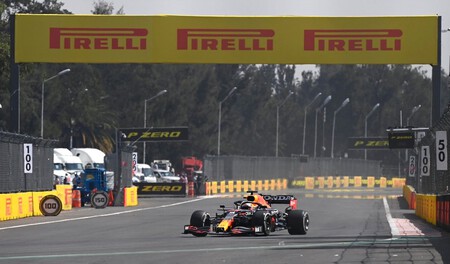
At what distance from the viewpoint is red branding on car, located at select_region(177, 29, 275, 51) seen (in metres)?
36.7

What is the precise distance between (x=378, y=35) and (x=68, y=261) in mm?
19862

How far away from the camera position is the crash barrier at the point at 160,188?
6512cm

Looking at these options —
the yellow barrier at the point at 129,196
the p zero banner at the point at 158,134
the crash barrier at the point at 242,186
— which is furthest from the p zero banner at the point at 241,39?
the crash barrier at the point at 242,186

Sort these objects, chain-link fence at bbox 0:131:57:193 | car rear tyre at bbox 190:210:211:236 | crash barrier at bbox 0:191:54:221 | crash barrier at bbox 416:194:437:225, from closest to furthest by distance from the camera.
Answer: car rear tyre at bbox 190:210:211:236 → crash barrier at bbox 416:194:437:225 → crash barrier at bbox 0:191:54:221 → chain-link fence at bbox 0:131:57:193

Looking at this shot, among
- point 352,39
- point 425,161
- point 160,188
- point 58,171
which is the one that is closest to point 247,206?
point 352,39

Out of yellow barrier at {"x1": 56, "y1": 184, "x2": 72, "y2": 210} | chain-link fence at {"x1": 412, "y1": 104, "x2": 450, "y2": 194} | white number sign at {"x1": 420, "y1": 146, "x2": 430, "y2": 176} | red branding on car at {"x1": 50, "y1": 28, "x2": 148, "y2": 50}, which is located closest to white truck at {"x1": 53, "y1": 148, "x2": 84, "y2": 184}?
yellow barrier at {"x1": 56, "y1": 184, "x2": 72, "y2": 210}

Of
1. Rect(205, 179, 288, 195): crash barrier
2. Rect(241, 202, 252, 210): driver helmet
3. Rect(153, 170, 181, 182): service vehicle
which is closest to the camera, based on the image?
Rect(241, 202, 252, 210): driver helmet

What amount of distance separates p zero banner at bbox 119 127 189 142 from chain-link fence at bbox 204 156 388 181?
1137cm

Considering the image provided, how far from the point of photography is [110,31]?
37.0 metres

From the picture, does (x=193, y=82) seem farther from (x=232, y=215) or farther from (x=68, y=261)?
(x=68, y=261)

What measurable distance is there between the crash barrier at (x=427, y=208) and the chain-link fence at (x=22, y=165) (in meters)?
12.4

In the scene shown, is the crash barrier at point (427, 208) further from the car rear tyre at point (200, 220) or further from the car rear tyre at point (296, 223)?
the car rear tyre at point (200, 220)

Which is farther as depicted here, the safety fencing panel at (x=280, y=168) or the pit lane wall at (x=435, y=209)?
the safety fencing panel at (x=280, y=168)

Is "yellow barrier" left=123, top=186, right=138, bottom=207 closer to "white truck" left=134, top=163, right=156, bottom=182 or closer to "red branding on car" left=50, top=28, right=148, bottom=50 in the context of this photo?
"red branding on car" left=50, top=28, right=148, bottom=50
